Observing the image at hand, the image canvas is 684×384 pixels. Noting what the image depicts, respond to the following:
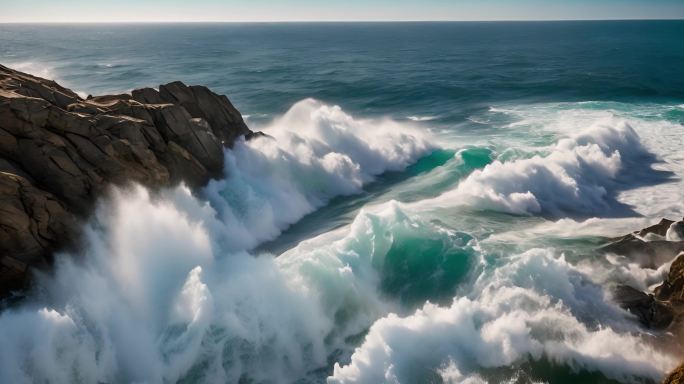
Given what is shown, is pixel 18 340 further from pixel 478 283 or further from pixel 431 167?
pixel 431 167

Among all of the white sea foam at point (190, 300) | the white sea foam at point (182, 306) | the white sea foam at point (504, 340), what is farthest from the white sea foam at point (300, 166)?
the white sea foam at point (504, 340)

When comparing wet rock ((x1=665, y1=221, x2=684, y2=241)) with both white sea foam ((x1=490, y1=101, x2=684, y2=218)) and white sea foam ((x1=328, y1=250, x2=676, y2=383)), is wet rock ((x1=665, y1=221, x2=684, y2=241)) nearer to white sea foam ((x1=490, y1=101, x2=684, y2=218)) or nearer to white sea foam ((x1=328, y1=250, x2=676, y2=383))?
white sea foam ((x1=490, y1=101, x2=684, y2=218))

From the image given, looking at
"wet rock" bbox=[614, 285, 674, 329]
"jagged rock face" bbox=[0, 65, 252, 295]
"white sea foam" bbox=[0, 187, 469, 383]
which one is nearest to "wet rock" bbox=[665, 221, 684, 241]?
"wet rock" bbox=[614, 285, 674, 329]

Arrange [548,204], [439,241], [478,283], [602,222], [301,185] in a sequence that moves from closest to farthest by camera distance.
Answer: [478,283], [439,241], [602,222], [548,204], [301,185]

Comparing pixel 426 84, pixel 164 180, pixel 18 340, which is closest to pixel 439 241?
pixel 164 180

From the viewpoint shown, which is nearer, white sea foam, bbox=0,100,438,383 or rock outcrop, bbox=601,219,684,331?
white sea foam, bbox=0,100,438,383

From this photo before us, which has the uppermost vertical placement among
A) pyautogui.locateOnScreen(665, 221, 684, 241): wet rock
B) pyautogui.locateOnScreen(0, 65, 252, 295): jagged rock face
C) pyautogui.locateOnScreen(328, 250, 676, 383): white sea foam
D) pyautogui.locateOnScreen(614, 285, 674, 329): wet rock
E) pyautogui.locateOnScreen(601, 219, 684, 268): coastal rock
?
pyautogui.locateOnScreen(0, 65, 252, 295): jagged rock face
